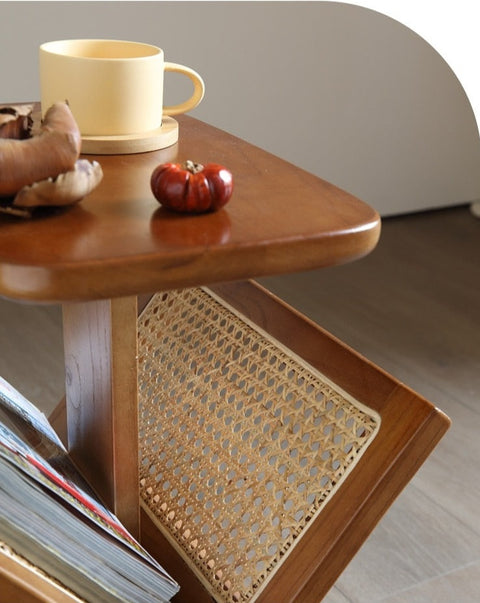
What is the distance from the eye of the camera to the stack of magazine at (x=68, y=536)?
0.76 m

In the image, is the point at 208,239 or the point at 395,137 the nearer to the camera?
the point at 208,239

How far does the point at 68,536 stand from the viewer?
32.0 inches

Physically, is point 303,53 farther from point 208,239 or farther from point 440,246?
point 208,239

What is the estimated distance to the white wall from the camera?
2.38 meters

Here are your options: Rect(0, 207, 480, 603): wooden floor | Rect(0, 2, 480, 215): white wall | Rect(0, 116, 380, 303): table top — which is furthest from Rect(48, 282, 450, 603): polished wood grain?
Rect(0, 2, 480, 215): white wall

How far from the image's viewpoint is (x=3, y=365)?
198 centimetres

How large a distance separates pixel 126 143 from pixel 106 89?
5 cm

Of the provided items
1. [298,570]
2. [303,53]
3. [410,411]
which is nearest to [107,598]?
[298,570]

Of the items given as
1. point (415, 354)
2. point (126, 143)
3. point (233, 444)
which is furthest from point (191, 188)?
point (415, 354)

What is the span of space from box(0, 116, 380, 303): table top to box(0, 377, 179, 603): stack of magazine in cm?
22

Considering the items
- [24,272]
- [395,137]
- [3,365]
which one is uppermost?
[24,272]

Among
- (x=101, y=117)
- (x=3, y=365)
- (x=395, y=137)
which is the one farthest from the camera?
(x=395, y=137)

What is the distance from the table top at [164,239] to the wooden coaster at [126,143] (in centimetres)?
3

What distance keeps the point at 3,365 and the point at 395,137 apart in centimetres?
168
